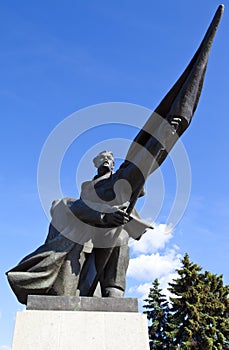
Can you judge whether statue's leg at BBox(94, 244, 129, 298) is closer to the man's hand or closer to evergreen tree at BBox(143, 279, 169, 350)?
the man's hand

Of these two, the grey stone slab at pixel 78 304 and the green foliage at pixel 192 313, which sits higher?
the green foliage at pixel 192 313

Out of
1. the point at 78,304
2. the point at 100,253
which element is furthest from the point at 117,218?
the point at 78,304

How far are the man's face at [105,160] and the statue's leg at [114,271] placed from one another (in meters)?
1.27

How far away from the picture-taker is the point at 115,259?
473 centimetres

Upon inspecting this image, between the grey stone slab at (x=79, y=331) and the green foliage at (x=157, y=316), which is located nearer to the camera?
the grey stone slab at (x=79, y=331)

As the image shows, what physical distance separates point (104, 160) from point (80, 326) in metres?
2.42

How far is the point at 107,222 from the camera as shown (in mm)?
4621

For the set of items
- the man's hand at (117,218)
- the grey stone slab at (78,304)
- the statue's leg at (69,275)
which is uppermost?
the man's hand at (117,218)

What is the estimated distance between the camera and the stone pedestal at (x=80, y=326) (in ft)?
12.1

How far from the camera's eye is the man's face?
5.48 meters

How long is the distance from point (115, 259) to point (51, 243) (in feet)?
2.71

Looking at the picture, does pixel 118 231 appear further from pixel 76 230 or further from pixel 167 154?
pixel 167 154

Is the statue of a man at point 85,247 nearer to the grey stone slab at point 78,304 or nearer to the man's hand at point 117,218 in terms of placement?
the man's hand at point 117,218

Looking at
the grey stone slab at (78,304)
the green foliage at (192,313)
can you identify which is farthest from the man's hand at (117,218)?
the green foliage at (192,313)
